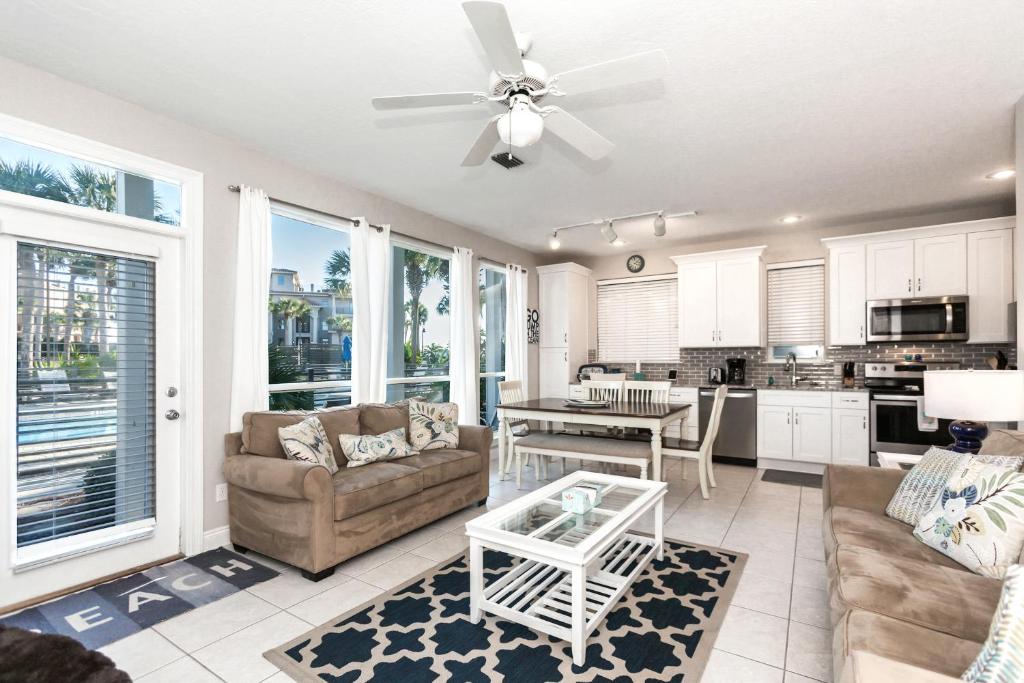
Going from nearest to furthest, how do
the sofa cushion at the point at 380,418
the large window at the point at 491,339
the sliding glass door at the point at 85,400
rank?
the sliding glass door at the point at 85,400
the sofa cushion at the point at 380,418
the large window at the point at 491,339

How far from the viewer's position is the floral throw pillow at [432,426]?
12.9ft

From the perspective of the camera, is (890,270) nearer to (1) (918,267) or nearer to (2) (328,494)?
(1) (918,267)

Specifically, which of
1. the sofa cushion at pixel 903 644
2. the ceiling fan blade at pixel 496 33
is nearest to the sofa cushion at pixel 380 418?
the ceiling fan blade at pixel 496 33

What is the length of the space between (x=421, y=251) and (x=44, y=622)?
3.80m

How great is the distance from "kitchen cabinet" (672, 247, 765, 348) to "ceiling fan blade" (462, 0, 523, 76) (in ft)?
15.1

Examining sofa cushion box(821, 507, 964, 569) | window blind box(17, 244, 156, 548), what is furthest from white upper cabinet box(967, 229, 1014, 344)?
window blind box(17, 244, 156, 548)

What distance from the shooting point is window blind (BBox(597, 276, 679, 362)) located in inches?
262

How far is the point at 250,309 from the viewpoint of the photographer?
136 inches

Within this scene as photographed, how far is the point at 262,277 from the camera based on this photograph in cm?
355

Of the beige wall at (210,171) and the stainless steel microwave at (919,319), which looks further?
the stainless steel microwave at (919,319)

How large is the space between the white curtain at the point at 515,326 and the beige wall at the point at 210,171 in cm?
242

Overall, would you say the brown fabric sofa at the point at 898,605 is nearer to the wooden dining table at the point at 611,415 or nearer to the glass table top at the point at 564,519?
the glass table top at the point at 564,519

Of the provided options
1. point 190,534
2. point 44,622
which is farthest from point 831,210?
point 44,622

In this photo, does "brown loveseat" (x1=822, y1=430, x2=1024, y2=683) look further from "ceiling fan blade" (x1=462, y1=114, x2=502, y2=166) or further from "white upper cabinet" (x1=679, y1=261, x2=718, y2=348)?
"white upper cabinet" (x1=679, y1=261, x2=718, y2=348)
